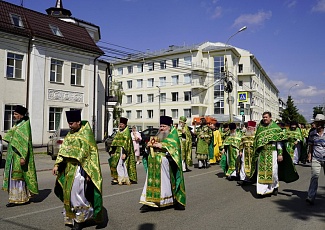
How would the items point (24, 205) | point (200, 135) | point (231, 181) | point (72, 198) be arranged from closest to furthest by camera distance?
point (72, 198), point (24, 205), point (231, 181), point (200, 135)

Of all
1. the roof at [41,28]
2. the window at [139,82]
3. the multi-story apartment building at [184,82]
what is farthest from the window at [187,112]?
the roof at [41,28]

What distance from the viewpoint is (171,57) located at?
53438mm

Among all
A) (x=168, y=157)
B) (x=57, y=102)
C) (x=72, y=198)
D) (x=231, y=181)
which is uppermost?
(x=57, y=102)

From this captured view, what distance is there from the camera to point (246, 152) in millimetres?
9859

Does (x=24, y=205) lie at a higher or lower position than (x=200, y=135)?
lower

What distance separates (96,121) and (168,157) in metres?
23.3

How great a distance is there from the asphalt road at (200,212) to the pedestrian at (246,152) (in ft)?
1.62

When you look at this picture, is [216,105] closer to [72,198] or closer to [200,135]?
[200,135]

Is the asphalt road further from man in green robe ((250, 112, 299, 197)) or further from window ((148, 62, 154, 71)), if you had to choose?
window ((148, 62, 154, 71))

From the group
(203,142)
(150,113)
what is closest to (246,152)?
(203,142)

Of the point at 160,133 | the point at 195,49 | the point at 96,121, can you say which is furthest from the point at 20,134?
the point at 195,49

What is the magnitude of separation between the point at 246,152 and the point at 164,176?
418 cm

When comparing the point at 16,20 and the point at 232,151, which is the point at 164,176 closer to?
the point at 232,151

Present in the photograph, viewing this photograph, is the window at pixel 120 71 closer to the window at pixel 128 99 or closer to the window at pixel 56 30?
the window at pixel 128 99
